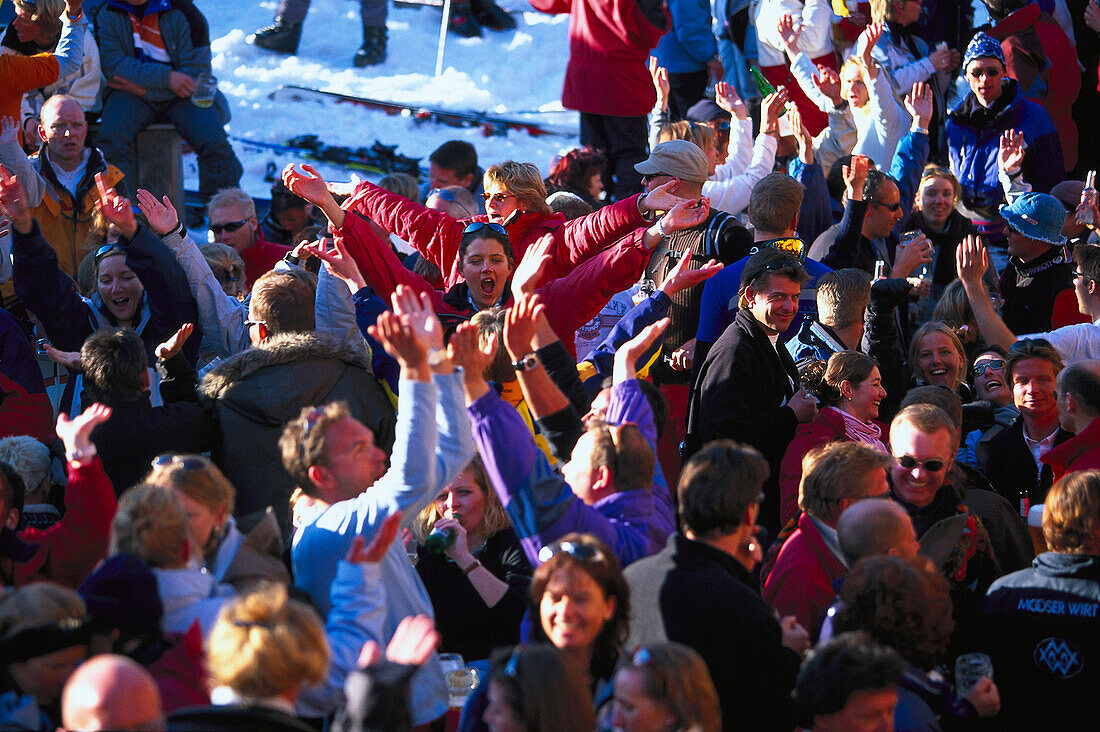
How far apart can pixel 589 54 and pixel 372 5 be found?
2748mm

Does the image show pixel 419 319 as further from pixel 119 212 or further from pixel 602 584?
pixel 119 212

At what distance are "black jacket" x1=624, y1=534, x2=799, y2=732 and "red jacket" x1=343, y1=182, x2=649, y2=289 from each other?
7.92 ft

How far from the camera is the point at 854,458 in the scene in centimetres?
374

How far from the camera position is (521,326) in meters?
3.55

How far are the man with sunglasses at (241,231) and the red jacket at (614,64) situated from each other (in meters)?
2.55

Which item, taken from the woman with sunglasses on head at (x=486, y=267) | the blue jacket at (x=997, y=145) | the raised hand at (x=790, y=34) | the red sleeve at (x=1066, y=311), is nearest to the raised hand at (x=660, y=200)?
the woman with sunglasses on head at (x=486, y=267)

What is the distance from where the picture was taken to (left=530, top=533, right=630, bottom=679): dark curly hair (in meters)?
2.89

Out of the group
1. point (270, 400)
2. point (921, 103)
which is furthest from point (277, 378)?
point (921, 103)

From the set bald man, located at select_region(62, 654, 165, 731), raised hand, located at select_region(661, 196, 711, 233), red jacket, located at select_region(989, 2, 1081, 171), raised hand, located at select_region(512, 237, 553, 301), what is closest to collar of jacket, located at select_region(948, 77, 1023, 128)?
red jacket, located at select_region(989, 2, 1081, 171)

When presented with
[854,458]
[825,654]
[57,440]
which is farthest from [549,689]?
[57,440]

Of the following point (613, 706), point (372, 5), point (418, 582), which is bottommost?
point (418, 582)

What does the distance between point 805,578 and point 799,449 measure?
1083 mm

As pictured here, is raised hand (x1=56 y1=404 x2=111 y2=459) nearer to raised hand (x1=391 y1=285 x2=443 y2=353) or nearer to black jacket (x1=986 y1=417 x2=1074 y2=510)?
raised hand (x1=391 y1=285 x2=443 y2=353)

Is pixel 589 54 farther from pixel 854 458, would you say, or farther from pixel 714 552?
pixel 714 552
